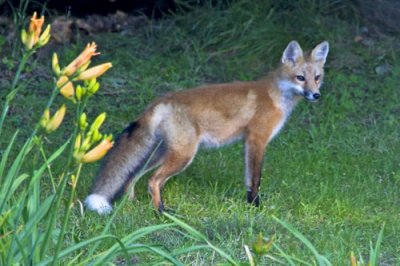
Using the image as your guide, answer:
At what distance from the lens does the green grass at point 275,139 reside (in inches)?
245

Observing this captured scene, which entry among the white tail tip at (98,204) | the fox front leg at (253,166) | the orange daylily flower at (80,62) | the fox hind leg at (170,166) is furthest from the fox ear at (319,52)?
the orange daylily flower at (80,62)

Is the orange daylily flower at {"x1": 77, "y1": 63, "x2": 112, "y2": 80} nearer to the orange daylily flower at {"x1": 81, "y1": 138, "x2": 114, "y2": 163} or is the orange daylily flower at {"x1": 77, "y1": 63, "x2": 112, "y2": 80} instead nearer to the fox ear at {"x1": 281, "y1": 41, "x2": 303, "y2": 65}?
the orange daylily flower at {"x1": 81, "y1": 138, "x2": 114, "y2": 163}

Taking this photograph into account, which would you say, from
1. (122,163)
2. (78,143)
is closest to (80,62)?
(78,143)

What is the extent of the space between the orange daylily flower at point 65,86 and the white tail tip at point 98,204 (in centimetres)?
292

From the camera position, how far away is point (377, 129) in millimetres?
8859

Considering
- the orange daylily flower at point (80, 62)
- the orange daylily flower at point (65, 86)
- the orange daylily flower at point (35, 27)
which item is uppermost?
the orange daylily flower at point (35, 27)

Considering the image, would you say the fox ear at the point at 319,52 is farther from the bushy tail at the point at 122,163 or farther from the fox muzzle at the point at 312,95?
the bushy tail at the point at 122,163

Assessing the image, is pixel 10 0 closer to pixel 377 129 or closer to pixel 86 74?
pixel 377 129

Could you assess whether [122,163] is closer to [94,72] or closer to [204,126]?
[204,126]

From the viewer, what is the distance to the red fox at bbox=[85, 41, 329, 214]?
6938mm

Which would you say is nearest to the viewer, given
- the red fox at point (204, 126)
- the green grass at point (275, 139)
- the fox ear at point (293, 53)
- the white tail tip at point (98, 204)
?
the green grass at point (275, 139)

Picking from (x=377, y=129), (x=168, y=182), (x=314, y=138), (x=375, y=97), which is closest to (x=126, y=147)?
(x=168, y=182)

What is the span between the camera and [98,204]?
657 cm

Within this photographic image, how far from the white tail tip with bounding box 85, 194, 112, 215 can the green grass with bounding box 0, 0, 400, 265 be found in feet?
0.29
